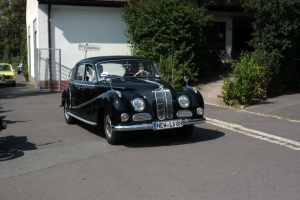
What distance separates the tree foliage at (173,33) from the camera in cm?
1762

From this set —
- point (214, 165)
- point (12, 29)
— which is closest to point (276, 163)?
point (214, 165)

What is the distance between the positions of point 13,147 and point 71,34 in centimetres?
1372

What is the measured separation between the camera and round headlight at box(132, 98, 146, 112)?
7.87 m

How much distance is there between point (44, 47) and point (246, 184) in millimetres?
17173

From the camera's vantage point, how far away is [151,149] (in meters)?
7.94

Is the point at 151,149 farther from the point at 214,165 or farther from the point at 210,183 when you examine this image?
the point at 210,183

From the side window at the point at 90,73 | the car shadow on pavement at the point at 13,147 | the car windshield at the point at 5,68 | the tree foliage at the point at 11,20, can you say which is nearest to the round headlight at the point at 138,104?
the side window at the point at 90,73

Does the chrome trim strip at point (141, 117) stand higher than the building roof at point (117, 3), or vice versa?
the building roof at point (117, 3)

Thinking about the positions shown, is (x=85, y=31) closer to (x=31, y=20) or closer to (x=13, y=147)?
(x=31, y=20)

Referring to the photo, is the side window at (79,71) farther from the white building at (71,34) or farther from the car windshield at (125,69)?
the white building at (71,34)

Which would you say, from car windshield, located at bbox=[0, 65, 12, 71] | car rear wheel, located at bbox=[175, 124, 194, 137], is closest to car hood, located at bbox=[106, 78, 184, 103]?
car rear wheel, located at bbox=[175, 124, 194, 137]

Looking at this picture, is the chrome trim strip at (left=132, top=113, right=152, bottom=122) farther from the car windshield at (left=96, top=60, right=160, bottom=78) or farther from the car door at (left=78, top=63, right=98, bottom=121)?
the car windshield at (left=96, top=60, right=160, bottom=78)

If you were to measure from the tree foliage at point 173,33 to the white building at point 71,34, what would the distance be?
11.0 ft

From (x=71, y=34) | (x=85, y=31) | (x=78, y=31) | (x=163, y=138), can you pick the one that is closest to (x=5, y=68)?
(x=71, y=34)
